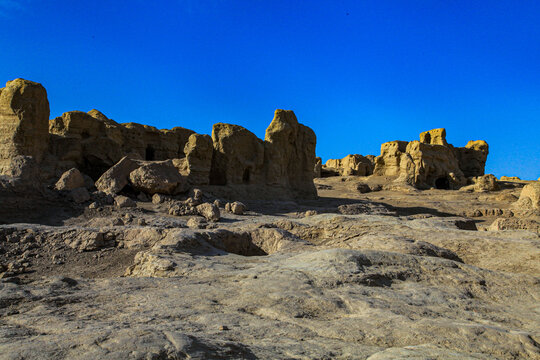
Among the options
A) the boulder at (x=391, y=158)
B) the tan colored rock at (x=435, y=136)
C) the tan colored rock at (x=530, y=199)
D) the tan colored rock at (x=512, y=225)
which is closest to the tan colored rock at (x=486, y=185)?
the boulder at (x=391, y=158)

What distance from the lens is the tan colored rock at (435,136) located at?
33.6 metres

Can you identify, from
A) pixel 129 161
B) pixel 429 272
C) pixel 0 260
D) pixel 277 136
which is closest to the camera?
pixel 429 272

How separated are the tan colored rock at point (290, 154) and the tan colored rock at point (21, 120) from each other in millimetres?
9862

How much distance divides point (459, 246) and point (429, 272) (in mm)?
2030

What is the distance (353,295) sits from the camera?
376cm

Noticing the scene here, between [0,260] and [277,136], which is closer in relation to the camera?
[0,260]

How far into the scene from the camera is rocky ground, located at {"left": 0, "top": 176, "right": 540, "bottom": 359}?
2.39 m

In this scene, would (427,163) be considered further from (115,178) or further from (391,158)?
(115,178)

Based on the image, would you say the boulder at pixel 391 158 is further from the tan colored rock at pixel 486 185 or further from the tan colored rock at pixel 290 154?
the tan colored rock at pixel 290 154

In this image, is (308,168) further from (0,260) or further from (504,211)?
(0,260)

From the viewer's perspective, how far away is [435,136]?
34.2 meters

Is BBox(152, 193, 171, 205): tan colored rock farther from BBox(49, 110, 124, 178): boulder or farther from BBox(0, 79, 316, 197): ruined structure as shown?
BBox(49, 110, 124, 178): boulder

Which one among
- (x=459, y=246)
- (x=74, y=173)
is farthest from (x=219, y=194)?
(x=459, y=246)

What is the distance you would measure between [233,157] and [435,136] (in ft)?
74.1
